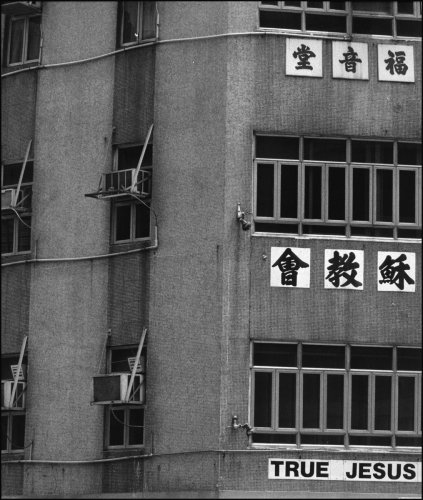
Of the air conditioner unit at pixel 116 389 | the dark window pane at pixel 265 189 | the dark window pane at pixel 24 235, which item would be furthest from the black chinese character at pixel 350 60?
the dark window pane at pixel 24 235

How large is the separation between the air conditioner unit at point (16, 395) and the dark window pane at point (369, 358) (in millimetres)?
5663

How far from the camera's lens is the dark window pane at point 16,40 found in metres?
25.2

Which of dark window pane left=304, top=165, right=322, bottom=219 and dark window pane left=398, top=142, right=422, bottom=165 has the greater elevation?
dark window pane left=398, top=142, right=422, bottom=165

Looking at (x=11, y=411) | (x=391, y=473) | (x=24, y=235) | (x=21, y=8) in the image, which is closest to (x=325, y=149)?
(x=391, y=473)

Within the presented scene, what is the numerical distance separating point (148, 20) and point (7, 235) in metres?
4.60

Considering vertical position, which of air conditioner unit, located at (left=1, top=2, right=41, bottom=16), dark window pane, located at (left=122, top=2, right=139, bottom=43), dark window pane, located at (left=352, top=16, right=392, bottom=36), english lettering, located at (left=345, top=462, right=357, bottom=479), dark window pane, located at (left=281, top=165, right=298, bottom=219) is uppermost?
air conditioner unit, located at (left=1, top=2, right=41, bottom=16)

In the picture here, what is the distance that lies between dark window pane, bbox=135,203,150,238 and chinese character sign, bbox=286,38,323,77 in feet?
10.6

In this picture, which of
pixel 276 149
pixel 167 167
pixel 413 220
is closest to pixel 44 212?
pixel 167 167

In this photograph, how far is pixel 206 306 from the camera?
2142 centimetres

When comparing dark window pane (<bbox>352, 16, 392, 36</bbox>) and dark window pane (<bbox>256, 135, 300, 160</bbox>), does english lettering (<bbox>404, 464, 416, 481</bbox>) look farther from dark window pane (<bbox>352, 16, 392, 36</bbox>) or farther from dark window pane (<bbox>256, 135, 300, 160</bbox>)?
dark window pane (<bbox>352, 16, 392, 36</bbox>)

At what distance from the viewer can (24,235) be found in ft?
79.6

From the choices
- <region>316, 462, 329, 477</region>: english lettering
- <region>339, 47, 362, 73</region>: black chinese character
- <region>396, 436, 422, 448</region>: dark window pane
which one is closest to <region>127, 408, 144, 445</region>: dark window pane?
<region>316, 462, 329, 477</region>: english lettering

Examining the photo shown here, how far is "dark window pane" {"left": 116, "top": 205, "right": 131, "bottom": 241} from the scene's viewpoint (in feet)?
75.2

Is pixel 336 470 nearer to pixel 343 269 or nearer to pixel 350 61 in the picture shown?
pixel 343 269
